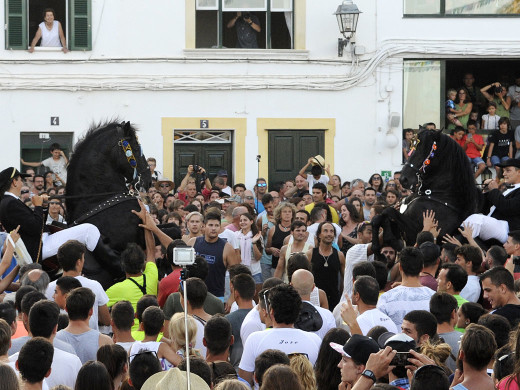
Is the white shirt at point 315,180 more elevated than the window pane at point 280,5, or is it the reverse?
the window pane at point 280,5

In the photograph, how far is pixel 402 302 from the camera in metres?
10.0

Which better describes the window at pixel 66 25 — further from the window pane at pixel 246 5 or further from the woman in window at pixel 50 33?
the window pane at pixel 246 5

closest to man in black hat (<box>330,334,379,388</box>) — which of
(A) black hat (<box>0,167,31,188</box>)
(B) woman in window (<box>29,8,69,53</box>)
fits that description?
(A) black hat (<box>0,167,31,188</box>)

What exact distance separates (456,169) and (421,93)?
1031 centimetres

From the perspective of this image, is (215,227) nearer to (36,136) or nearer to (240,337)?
(240,337)

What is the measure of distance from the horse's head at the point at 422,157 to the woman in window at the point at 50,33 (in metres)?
10.8

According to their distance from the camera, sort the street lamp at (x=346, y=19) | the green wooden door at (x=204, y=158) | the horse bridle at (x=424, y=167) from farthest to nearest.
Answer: the green wooden door at (x=204, y=158) < the street lamp at (x=346, y=19) < the horse bridle at (x=424, y=167)

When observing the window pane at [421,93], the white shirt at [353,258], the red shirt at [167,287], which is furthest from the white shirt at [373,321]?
the window pane at [421,93]

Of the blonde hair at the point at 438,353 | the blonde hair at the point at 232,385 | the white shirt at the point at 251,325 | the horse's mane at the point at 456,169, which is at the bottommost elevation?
Result: the white shirt at the point at 251,325

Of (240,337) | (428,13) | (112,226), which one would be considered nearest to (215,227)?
(112,226)

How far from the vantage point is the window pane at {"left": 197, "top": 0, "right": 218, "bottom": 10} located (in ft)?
78.7

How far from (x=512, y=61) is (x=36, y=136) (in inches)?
424

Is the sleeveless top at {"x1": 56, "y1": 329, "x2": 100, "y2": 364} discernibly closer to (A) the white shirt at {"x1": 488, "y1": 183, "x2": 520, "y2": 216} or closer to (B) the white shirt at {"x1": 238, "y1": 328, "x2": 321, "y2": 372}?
(B) the white shirt at {"x1": 238, "y1": 328, "x2": 321, "y2": 372}

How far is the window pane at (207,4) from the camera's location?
2400 centimetres
